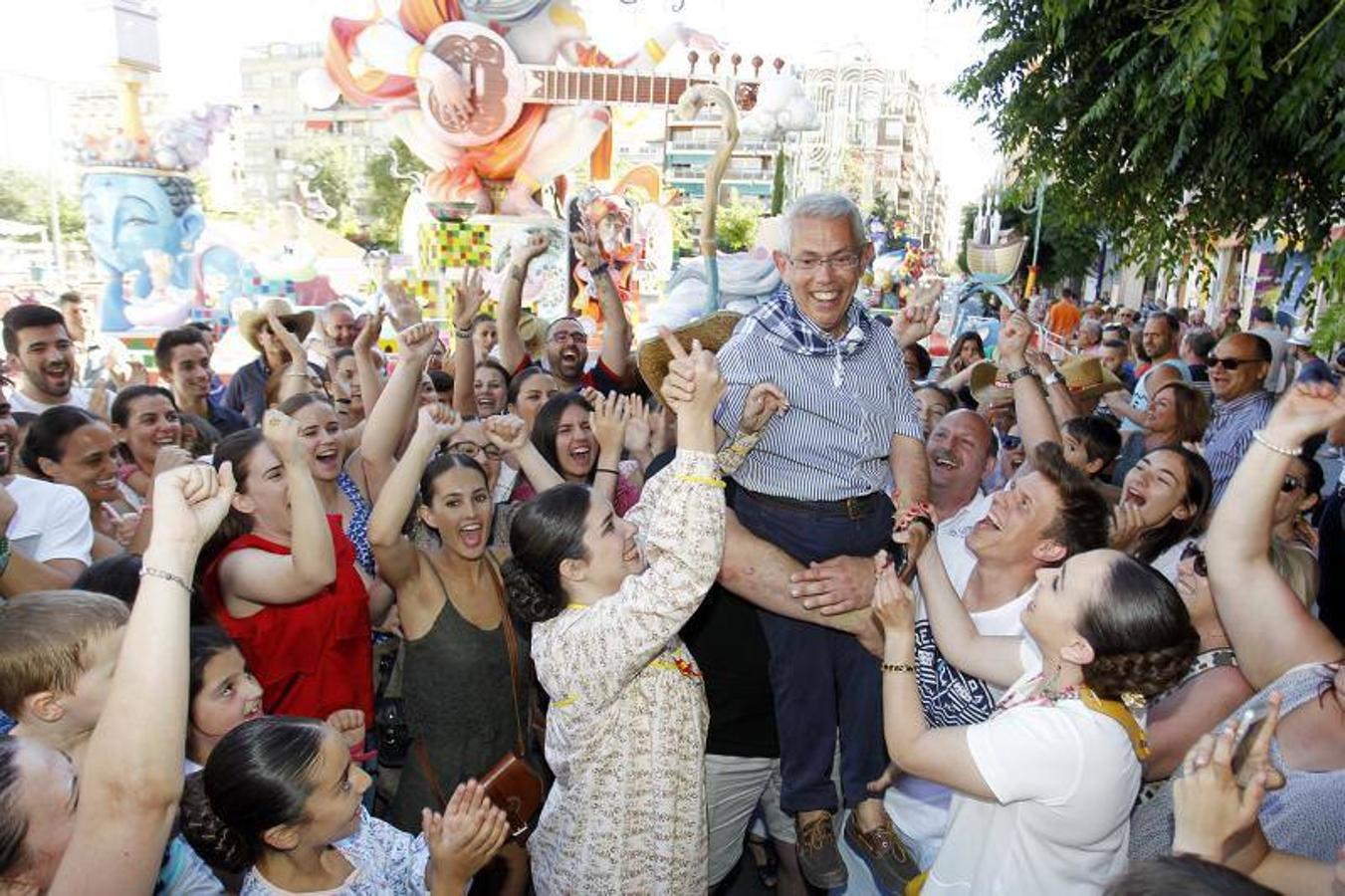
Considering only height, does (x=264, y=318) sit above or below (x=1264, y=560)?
above

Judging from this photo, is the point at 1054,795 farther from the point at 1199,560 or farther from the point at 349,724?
the point at 349,724

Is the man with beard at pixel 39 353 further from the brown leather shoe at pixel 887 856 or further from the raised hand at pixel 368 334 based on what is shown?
the brown leather shoe at pixel 887 856

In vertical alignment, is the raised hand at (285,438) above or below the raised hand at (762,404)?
below

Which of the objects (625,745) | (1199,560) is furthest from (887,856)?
(1199,560)

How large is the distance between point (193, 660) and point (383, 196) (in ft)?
182

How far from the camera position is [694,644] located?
2.71 m

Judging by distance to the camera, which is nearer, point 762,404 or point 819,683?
point 762,404

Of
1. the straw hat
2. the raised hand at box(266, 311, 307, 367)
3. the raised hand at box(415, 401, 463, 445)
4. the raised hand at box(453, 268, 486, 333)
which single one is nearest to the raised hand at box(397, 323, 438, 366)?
the raised hand at box(415, 401, 463, 445)

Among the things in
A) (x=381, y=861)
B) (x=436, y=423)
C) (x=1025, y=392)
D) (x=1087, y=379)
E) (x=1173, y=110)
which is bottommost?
(x=381, y=861)

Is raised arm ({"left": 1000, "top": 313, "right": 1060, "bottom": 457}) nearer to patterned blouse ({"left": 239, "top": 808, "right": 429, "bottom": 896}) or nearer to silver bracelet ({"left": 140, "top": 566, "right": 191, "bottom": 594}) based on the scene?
patterned blouse ({"left": 239, "top": 808, "right": 429, "bottom": 896})

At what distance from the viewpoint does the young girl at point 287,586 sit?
8.13ft

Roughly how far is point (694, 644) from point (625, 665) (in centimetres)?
76

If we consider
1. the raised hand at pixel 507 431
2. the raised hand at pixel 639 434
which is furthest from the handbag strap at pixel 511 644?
the raised hand at pixel 639 434

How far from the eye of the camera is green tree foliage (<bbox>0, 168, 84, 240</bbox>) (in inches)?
2221
